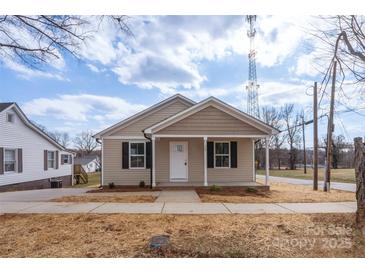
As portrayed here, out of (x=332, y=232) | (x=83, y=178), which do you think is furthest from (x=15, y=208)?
(x=83, y=178)

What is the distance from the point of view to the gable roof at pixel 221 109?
12.4 meters

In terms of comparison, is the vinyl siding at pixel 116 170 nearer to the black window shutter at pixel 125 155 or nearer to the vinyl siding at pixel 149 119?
the black window shutter at pixel 125 155

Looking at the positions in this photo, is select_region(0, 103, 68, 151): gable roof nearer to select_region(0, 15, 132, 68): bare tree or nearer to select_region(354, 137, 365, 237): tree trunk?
select_region(0, 15, 132, 68): bare tree

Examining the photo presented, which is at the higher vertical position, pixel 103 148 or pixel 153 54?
pixel 153 54

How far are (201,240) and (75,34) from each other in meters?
5.67

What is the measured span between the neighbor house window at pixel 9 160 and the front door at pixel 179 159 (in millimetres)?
9323

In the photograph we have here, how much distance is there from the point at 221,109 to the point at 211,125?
824mm

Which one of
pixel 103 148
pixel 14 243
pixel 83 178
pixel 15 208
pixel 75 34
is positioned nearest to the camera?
pixel 14 243

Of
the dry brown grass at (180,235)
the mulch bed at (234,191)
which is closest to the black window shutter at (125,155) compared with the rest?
the mulch bed at (234,191)

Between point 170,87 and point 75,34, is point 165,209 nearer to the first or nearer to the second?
point 75,34

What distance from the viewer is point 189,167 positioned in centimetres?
1388

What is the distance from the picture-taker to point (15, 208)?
7770 millimetres

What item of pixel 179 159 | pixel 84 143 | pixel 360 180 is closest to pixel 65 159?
pixel 179 159

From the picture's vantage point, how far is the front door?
1384 cm
